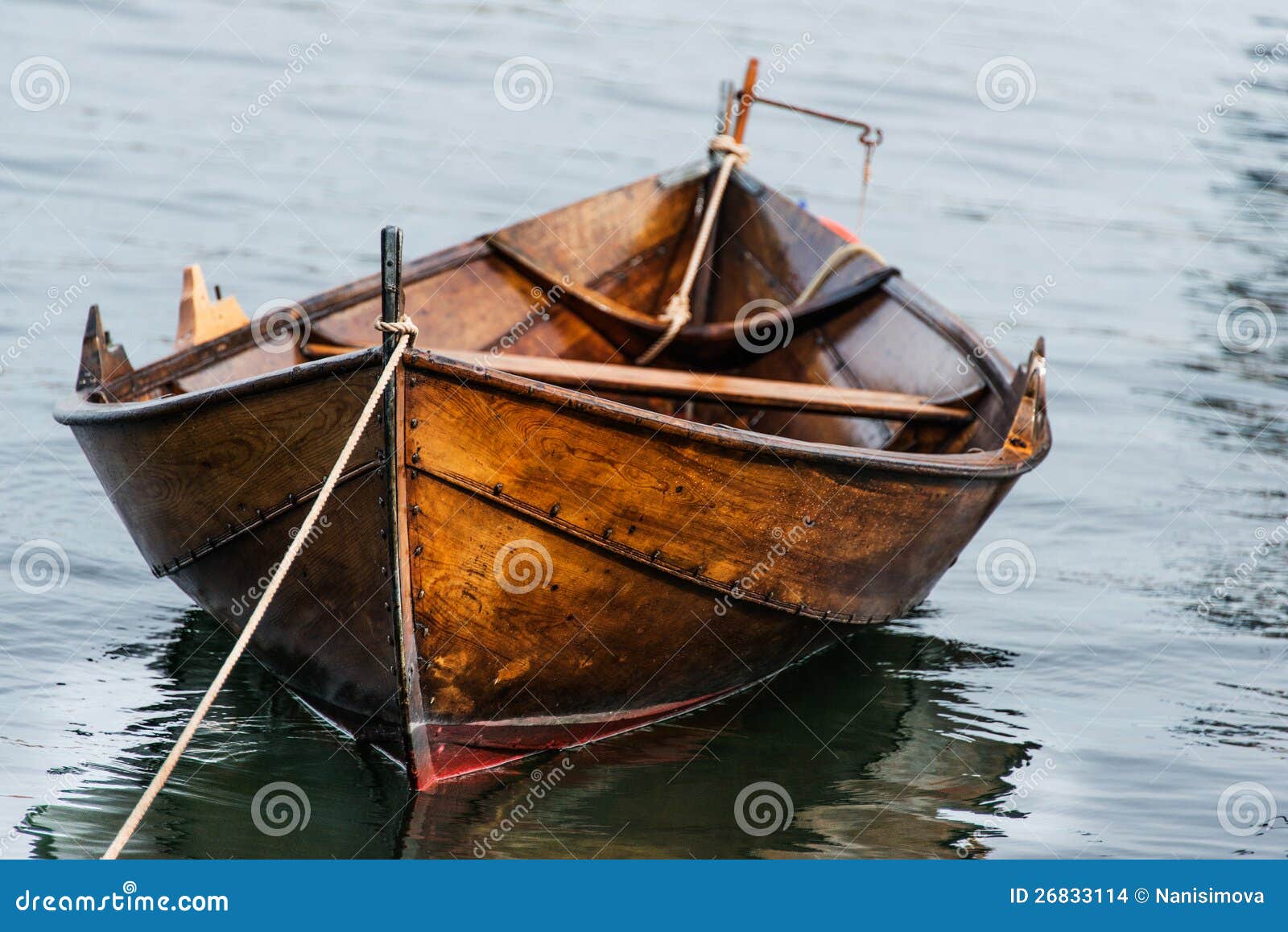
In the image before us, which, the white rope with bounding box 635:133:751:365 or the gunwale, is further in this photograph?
the white rope with bounding box 635:133:751:365

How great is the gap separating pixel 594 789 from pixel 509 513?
3.39 feet

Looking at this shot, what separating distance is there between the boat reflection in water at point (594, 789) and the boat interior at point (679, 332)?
43.8 inches

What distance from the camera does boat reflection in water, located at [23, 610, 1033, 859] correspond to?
442cm

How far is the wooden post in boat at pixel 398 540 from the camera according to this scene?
3.88 meters

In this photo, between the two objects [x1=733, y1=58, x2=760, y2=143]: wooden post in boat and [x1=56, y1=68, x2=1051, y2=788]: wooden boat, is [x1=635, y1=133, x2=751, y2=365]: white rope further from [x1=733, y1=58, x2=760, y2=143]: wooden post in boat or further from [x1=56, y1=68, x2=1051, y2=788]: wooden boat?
A: [x1=56, y1=68, x2=1051, y2=788]: wooden boat

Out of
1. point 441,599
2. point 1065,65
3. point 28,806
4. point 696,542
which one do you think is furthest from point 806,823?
point 1065,65

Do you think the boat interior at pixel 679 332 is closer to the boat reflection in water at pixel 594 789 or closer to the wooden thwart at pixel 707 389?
the wooden thwart at pixel 707 389

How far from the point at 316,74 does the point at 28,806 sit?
→ 11564 millimetres

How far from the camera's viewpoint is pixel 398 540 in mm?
4145

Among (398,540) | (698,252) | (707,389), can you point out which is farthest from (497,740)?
(698,252)

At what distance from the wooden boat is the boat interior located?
0.08 feet

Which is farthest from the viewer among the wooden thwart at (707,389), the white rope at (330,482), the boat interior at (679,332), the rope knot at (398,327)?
the boat interior at (679,332)

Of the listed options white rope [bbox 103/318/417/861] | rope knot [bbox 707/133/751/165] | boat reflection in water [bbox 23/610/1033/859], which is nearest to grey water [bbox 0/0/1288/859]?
boat reflection in water [bbox 23/610/1033/859]

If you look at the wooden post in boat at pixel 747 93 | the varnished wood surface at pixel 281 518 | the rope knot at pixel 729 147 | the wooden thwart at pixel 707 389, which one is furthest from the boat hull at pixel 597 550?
the rope knot at pixel 729 147
